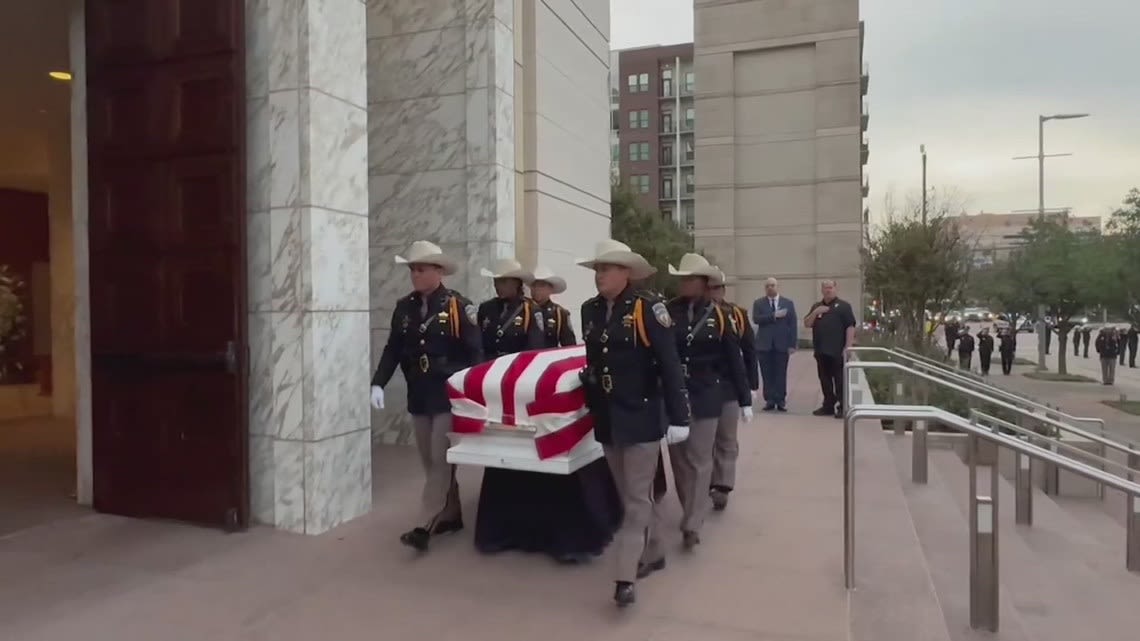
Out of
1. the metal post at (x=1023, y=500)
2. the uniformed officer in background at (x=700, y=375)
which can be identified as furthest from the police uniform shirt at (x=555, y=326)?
Answer: the metal post at (x=1023, y=500)

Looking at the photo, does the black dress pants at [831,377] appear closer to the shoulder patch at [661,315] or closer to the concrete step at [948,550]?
the concrete step at [948,550]

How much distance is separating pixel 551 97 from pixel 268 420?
590cm

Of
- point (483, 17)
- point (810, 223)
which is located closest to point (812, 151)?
point (810, 223)

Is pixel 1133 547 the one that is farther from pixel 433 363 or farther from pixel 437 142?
pixel 437 142

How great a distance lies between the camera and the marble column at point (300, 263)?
5.12 metres

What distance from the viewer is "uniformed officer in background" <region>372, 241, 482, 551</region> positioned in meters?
5.04

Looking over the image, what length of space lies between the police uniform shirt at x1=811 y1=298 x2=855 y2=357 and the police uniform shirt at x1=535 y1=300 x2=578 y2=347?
4302 millimetres

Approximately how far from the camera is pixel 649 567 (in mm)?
4492

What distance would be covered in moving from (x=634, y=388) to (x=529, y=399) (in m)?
0.59

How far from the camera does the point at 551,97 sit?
9.89m

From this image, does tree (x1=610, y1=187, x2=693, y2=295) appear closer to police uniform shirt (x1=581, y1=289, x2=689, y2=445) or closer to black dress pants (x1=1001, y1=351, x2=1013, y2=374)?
black dress pants (x1=1001, y1=351, x2=1013, y2=374)

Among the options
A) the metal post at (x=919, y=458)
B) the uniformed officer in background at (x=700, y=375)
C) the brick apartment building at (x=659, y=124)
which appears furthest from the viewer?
the brick apartment building at (x=659, y=124)

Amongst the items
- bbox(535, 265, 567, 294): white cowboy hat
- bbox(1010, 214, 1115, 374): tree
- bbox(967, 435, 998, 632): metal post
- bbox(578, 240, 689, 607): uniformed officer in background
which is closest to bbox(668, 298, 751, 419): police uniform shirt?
bbox(578, 240, 689, 607): uniformed officer in background

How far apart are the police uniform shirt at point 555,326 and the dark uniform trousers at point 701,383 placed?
99 centimetres
